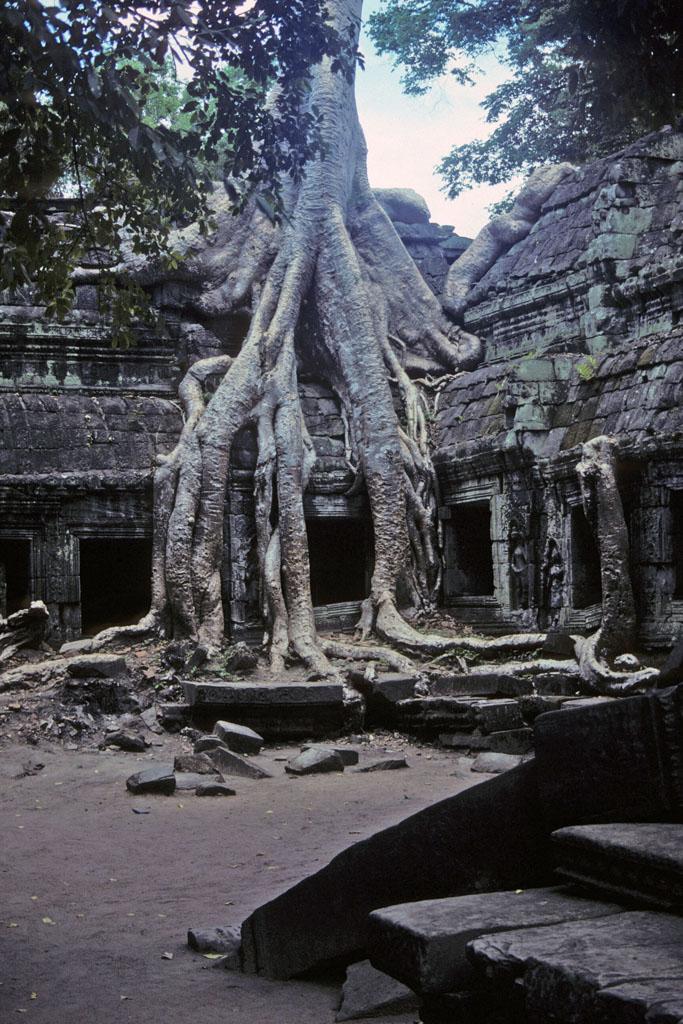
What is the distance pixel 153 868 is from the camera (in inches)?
218

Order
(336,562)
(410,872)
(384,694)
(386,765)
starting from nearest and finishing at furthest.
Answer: (410,872) < (386,765) < (384,694) < (336,562)

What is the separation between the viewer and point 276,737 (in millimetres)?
8820

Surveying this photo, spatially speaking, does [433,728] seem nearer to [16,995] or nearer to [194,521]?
[194,521]

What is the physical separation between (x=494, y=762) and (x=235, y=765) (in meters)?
1.72

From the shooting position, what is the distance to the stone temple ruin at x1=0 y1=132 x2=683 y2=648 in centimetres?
945

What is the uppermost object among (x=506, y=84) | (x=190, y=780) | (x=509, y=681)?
(x=506, y=84)

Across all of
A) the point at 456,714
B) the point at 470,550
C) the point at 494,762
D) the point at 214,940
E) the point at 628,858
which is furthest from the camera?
the point at 470,550

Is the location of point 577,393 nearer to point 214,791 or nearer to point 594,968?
point 214,791

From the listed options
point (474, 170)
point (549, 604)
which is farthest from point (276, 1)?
point (474, 170)

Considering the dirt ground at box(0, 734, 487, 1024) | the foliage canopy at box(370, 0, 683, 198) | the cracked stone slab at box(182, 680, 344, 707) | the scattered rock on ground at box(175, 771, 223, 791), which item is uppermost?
the foliage canopy at box(370, 0, 683, 198)

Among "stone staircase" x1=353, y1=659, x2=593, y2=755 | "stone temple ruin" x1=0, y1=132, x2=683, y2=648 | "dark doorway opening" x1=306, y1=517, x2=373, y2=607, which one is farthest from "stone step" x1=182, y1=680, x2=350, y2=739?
"dark doorway opening" x1=306, y1=517, x2=373, y2=607

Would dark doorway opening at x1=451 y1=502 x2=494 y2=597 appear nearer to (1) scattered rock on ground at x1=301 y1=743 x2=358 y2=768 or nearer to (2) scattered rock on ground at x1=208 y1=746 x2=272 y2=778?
(1) scattered rock on ground at x1=301 y1=743 x2=358 y2=768

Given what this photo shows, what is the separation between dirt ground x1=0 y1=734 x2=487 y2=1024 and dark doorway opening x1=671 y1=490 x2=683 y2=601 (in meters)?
2.22

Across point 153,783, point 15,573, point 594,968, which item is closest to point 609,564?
point 153,783
